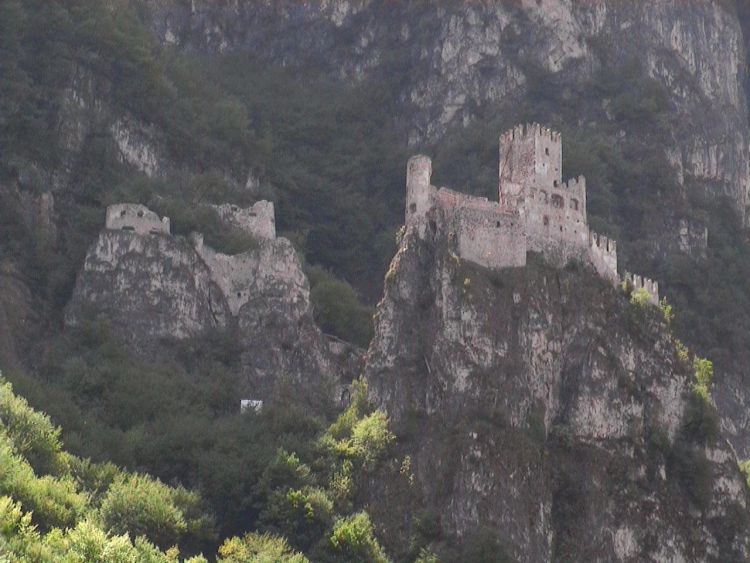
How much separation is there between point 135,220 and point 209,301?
15.6ft

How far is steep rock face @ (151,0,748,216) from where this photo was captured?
99.8m

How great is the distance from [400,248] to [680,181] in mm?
31837

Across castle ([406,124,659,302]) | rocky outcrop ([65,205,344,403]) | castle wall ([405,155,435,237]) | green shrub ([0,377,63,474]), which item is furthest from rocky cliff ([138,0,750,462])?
green shrub ([0,377,63,474])

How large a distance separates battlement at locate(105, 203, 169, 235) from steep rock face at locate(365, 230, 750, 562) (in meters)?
11.5

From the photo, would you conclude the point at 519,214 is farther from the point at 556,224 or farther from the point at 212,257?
the point at 212,257

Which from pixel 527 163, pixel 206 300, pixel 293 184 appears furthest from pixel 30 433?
pixel 293 184

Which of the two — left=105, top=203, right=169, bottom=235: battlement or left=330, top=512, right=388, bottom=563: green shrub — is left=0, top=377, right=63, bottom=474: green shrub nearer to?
left=330, top=512, right=388, bottom=563: green shrub

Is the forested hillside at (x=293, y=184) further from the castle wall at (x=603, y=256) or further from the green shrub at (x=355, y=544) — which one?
the castle wall at (x=603, y=256)

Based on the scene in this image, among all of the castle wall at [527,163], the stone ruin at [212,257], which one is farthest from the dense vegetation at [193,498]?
the castle wall at [527,163]

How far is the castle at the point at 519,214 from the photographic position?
66500mm

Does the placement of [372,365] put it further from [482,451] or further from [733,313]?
[733,313]

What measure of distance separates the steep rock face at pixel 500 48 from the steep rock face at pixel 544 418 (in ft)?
106

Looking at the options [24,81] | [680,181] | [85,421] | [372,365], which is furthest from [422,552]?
[680,181]

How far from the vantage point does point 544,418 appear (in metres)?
64.2
